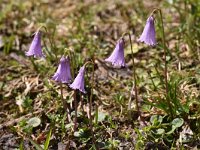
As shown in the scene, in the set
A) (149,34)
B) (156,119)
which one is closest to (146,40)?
(149,34)

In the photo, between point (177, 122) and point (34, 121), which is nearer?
point (177, 122)

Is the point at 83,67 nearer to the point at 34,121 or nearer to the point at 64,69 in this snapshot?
A: the point at 64,69

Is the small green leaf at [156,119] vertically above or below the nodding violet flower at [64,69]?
below

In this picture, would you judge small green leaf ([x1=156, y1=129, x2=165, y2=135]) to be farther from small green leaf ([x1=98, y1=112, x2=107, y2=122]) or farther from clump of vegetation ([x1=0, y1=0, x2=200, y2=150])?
small green leaf ([x1=98, y1=112, x2=107, y2=122])

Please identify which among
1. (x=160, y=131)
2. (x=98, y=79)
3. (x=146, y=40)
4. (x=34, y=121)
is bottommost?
(x=160, y=131)

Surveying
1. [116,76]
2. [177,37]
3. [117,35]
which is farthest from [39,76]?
A: [177,37]

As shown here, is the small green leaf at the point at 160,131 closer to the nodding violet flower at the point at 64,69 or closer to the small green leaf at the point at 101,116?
the small green leaf at the point at 101,116

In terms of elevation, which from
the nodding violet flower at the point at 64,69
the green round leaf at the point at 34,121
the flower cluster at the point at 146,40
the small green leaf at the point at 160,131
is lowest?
the small green leaf at the point at 160,131

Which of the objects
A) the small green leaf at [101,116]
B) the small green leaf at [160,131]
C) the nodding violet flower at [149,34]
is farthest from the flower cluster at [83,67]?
the small green leaf at [160,131]

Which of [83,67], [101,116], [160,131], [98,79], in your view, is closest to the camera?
[83,67]

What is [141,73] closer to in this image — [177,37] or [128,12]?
[177,37]

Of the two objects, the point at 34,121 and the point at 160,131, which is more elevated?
the point at 34,121

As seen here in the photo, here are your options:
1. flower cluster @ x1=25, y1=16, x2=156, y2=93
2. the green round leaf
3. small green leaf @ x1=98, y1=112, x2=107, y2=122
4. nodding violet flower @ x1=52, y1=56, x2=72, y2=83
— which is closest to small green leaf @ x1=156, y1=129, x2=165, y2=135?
small green leaf @ x1=98, y1=112, x2=107, y2=122
